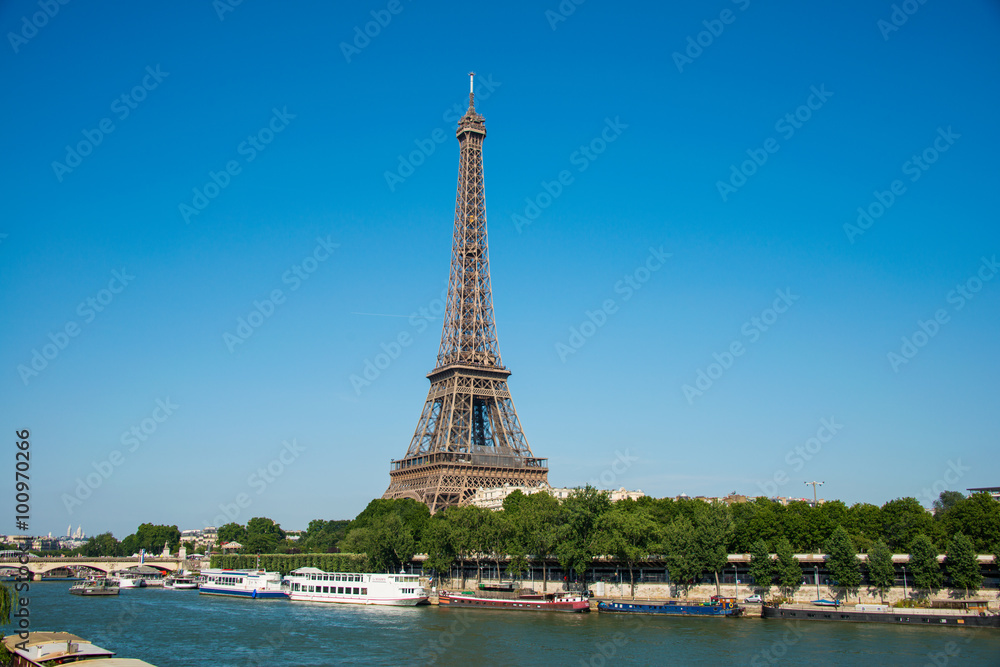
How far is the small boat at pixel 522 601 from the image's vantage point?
70062mm

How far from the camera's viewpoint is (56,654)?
3206 centimetres

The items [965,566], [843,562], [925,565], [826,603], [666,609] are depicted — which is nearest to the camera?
[965,566]

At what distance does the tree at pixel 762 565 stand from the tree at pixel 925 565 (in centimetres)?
1029

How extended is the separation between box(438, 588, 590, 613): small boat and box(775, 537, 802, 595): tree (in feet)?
Result: 50.9

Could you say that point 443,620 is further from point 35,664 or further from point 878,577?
point 35,664

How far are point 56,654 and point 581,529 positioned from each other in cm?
4994

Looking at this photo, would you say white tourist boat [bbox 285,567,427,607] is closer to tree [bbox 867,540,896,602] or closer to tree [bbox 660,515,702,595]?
tree [bbox 660,515,702,595]

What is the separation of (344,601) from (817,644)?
4957 cm

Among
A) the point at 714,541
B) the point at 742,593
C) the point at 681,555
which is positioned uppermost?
the point at 714,541

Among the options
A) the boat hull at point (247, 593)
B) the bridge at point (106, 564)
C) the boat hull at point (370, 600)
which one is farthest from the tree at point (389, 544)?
the bridge at point (106, 564)

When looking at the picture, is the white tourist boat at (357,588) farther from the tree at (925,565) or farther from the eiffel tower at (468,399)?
the tree at (925,565)

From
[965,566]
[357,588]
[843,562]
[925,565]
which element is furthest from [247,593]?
[965,566]

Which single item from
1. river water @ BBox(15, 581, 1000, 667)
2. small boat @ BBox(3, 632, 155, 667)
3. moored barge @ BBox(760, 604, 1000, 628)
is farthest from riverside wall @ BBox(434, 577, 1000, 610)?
small boat @ BBox(3, 632, 155, 667)

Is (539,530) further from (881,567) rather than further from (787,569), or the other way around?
(881,567)
